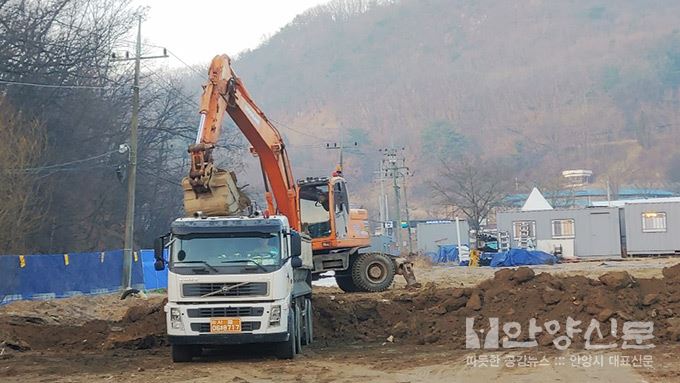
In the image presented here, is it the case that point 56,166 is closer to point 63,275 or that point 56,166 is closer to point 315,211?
point 63,275

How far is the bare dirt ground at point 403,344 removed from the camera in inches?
595

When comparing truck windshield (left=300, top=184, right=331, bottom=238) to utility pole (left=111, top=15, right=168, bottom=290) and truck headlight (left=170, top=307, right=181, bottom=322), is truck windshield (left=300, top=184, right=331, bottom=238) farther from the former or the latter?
truck headlight (left=170, top=307, right=181, bottom=322)

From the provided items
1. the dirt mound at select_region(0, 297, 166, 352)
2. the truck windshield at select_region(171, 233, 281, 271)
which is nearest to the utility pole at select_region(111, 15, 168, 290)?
the dirt mound at select_region(0, 297, 166, 352)

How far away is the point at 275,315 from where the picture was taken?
16250 millimetres

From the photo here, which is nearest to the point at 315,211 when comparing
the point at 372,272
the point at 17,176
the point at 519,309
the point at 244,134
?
the point at 372,272

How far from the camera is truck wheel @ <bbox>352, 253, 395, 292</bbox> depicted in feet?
101

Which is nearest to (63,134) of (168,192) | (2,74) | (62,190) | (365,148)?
(62,190)

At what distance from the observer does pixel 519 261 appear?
57.8m

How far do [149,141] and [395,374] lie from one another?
1733 inches

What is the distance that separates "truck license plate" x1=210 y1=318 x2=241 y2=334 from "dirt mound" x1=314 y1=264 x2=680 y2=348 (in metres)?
4.95

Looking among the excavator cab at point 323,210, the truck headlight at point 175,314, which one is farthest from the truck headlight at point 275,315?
the excavator cab at point 323,210

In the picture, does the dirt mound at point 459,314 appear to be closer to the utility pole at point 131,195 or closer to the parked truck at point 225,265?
the parked truck at point 225,265

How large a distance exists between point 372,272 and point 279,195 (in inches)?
217

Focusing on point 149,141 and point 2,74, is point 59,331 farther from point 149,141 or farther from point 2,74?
point 149,141
